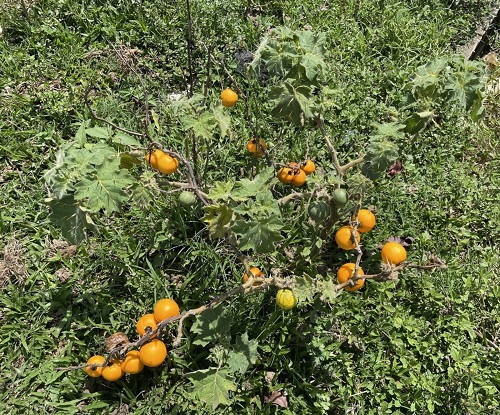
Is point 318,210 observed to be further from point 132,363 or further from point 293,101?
point 132,363

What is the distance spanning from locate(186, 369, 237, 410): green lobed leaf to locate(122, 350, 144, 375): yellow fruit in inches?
13.1

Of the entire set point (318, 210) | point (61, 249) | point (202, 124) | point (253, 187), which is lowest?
point (61, 249)

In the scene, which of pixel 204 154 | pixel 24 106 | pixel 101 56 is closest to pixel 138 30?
pixel 101 56

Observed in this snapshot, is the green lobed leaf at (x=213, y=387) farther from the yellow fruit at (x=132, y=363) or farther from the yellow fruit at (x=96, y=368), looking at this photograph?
the yellow fruit at (x=96, y=368)

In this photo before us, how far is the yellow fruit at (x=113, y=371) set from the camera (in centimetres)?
238

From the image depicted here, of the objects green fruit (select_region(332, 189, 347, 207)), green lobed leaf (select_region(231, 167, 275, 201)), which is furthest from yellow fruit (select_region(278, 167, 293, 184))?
green lobed leaf (select_region(231, 167, 275, 201))

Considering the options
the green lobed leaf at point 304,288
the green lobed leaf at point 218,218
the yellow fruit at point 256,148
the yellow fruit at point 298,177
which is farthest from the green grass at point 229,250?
the green lobed leaf at point 218,218

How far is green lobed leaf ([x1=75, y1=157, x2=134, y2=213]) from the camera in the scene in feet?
6.32

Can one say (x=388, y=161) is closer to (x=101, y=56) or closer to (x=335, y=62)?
(x=335, y=62)

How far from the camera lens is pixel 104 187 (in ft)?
6.39

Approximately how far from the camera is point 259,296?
271 cm

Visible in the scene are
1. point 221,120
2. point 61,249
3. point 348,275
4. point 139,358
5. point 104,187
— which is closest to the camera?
point 104,187

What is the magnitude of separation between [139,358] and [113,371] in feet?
0.47

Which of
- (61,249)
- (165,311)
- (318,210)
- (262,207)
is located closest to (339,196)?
(318,210)
